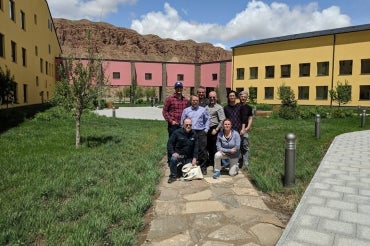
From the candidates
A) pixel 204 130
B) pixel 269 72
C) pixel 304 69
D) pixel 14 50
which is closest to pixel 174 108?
pixel 204 130

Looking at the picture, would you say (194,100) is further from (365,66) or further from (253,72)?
(253,72)

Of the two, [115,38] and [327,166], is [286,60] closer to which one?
[327,166]

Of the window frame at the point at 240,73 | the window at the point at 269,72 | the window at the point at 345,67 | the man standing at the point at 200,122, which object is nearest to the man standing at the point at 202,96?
the man standing at the point at 200,122

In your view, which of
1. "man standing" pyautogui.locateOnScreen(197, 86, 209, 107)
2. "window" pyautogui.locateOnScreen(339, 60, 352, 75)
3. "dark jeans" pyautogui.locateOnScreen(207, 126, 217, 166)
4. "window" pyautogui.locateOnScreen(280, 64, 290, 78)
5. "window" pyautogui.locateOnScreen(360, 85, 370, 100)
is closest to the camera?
"man standing" pyautogui.locateOnScreen(197, 86, 209, 107)

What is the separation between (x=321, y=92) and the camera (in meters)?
36.7

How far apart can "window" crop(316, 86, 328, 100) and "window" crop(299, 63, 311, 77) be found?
2.08m

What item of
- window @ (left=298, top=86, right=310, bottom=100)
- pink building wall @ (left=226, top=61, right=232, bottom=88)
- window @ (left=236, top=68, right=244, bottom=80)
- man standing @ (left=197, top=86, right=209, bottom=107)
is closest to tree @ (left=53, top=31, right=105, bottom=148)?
man standing @ (left=197, top=86, right=209, bottom=107)

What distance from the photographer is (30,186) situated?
5.21 metres

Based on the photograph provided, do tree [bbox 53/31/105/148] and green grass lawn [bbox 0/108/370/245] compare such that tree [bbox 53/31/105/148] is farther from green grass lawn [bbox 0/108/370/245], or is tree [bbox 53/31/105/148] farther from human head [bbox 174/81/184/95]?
human head [bbox 174/81/184/95]

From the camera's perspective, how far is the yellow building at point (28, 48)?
65.9 ft

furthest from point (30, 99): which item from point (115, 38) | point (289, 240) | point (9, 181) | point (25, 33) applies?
point (115, 38)

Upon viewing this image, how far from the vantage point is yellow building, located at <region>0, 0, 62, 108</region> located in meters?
20.1

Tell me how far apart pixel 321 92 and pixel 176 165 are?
3466 centimetres

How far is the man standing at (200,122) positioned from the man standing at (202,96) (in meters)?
0.25
